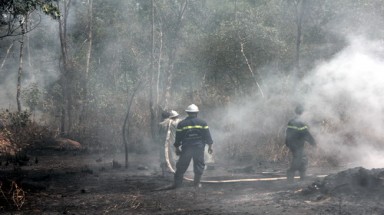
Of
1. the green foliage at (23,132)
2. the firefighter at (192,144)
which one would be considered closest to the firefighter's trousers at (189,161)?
the firefighter at (192,144)

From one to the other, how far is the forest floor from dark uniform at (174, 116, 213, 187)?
40cm

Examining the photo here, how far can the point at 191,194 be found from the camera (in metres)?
8.61

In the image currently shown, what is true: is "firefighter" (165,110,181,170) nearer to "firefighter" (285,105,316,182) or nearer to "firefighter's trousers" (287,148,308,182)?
"firefighter" (285,105,316,182)

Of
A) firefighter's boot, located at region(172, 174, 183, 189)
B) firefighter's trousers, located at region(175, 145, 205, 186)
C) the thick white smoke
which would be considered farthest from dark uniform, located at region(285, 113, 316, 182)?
the thick white smoke

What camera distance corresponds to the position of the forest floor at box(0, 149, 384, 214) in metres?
7.02

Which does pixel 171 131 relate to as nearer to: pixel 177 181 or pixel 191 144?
pixel 191 144

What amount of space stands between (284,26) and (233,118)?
6.23 meters

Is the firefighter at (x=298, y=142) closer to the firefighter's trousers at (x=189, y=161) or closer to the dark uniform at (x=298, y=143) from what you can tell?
the dark uniform at (x=298, y=143)

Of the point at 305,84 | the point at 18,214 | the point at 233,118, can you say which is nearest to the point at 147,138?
the point at 233,118

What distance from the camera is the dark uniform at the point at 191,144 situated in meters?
9.20

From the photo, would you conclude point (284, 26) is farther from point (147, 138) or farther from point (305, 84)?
point (147, 138)

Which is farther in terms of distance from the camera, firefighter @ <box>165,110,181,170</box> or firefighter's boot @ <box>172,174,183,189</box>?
firefighter @ <box>165,110,181,170</box>

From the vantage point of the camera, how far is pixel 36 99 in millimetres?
21031

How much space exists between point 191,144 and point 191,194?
1154mm
